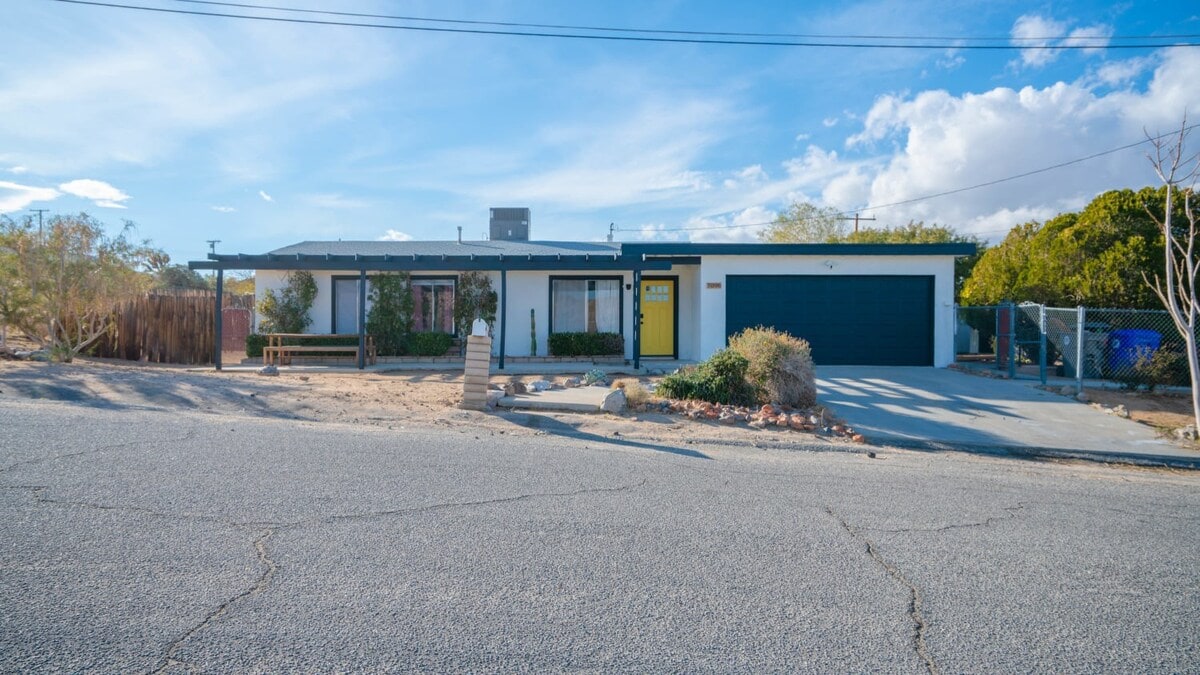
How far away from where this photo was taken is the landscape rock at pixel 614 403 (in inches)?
412

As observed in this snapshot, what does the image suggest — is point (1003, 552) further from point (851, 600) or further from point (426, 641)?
point (426, 641)

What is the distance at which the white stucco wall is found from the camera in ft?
54.4

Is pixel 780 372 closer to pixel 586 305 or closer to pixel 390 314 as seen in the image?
pixel 586 305

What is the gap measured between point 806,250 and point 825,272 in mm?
732

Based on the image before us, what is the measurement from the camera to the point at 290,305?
59.6 feet

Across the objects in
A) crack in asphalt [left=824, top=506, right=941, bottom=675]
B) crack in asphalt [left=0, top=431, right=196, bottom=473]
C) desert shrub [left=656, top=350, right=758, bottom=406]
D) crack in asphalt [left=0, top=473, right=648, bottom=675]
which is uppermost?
desert shrub [left=656, top=350, right=758, bottom=406]

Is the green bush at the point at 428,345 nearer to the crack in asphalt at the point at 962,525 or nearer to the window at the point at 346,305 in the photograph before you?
the window at the point at 346,305

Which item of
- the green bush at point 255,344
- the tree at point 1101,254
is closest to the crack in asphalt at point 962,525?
the tree at point 1101,254

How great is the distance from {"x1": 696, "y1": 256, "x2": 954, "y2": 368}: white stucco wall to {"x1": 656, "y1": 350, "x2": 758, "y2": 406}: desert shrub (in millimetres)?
5675

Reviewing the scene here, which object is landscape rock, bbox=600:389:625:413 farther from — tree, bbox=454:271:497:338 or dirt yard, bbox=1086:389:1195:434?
tree, bbox=454:271:497:338

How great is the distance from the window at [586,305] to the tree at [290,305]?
240 inches

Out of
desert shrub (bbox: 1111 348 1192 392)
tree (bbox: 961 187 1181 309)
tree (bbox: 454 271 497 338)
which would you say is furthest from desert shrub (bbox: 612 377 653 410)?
tree (bbox: 961 187 1181 309)

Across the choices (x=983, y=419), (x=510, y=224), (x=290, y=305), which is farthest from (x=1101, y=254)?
(x=290, y=305)

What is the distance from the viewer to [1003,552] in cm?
473
